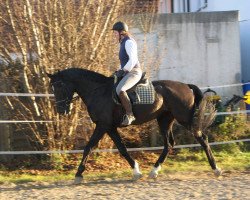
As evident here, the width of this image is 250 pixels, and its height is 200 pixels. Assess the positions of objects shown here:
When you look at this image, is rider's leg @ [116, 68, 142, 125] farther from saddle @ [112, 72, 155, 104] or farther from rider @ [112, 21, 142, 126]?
saddle @ [112, 72, 155, 104]

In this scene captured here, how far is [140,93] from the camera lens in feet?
26.9

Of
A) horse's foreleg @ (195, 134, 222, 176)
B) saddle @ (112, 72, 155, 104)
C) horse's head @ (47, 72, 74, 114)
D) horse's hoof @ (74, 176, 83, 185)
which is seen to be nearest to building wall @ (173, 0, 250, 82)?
horse's foreleg @ (195, 134, 222, 176)

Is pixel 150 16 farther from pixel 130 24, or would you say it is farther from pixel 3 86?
pixel 3 86

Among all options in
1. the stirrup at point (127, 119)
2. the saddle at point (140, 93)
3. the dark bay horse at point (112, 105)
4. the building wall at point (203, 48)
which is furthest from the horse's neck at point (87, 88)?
the building wall at point (203, 48)

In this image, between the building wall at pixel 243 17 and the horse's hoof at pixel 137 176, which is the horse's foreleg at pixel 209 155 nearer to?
the horse's hoof at pixel 137 176

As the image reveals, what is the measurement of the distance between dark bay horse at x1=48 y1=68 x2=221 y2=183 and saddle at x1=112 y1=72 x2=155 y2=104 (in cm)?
12

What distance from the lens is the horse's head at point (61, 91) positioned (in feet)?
27.1

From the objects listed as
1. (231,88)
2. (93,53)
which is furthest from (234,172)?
(231,88)

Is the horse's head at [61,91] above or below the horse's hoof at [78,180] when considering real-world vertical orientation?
above

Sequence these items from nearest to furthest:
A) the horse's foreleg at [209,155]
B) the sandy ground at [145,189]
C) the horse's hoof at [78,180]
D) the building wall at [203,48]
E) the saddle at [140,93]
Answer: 1. the sandy ground at [145,189]
2. the horse's hoof at [78,180]
3. the saddle at [140,93]
4. the horse's foreleg at [209,155]
5. the building wall at [203,48]

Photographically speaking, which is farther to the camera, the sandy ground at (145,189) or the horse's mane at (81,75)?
the horse's mane at (81,75)

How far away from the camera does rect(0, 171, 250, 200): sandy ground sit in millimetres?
7117

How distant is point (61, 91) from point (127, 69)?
1187 mm

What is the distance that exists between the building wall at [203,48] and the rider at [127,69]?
5.78 metres
